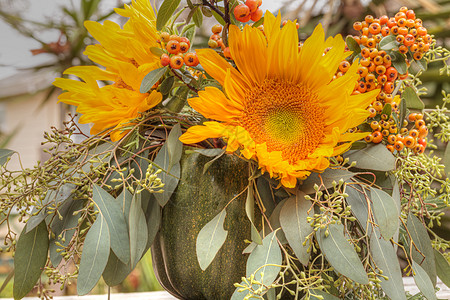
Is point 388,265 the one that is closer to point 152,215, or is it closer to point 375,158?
point 375,158

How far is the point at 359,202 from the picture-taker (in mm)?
454

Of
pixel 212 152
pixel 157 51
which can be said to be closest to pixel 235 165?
pixel 212 152

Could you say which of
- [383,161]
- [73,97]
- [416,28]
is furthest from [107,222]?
[416,28]

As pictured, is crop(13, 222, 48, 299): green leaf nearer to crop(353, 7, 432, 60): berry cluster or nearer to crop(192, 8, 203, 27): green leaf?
crop(192, 8, 203, 27): green leaf

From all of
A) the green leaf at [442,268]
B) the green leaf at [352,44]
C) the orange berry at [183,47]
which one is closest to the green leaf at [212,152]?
the orange berry at [183,47]

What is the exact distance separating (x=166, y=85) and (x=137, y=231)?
0.15m

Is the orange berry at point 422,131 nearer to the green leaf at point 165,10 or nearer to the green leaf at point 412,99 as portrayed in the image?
the green leaf at point 412,99

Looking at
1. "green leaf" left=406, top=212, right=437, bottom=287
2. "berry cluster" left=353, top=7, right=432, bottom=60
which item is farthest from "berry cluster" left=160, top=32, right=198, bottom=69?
"green leaf" left=406, top=212, right=437, bottom=287

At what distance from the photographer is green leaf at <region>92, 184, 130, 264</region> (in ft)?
1.32

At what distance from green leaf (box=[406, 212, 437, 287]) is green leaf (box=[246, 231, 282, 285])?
19 centimetres

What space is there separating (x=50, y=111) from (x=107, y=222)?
2.67 metres

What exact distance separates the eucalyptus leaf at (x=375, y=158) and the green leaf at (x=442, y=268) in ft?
0.56

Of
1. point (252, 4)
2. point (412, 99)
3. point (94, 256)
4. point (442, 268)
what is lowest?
point (442, 268)

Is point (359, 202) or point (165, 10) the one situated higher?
point (165, 10)
